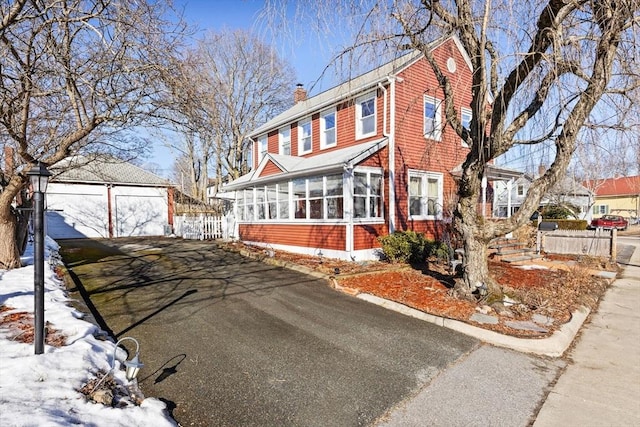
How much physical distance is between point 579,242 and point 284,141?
43.4 feet

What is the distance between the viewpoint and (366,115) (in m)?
12.4

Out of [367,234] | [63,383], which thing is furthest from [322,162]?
[63,383]

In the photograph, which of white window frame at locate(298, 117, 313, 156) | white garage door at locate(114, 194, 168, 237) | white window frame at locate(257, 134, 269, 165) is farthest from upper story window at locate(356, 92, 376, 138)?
white garage door at locate(114, 194, 168, 237)

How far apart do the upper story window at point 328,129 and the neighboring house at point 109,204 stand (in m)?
12.1

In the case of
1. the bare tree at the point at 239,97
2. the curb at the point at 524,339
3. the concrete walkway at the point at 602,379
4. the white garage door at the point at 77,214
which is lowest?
the concrete walkway at the point at 602,379

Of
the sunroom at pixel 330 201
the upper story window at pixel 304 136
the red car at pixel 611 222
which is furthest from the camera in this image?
the red car at pixel 611 222

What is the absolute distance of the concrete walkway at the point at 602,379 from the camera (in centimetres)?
298

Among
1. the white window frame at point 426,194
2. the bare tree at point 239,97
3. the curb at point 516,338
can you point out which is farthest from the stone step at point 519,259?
the bare tree at point 239,97

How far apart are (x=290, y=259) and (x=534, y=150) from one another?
7.41 meters

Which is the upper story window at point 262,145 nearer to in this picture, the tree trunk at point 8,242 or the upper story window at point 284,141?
the upper story window at point 284,141

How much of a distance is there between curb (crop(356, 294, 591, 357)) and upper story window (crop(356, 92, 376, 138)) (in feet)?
25.8

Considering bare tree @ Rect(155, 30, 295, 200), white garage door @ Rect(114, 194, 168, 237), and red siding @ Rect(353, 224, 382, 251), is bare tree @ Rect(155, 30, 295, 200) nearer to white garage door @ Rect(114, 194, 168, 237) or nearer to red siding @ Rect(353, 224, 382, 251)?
white garage door @ Rect(114, 194, 168, 237)

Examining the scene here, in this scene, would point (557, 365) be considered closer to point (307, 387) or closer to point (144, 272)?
point (307, 387)

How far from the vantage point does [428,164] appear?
40.3 ft
